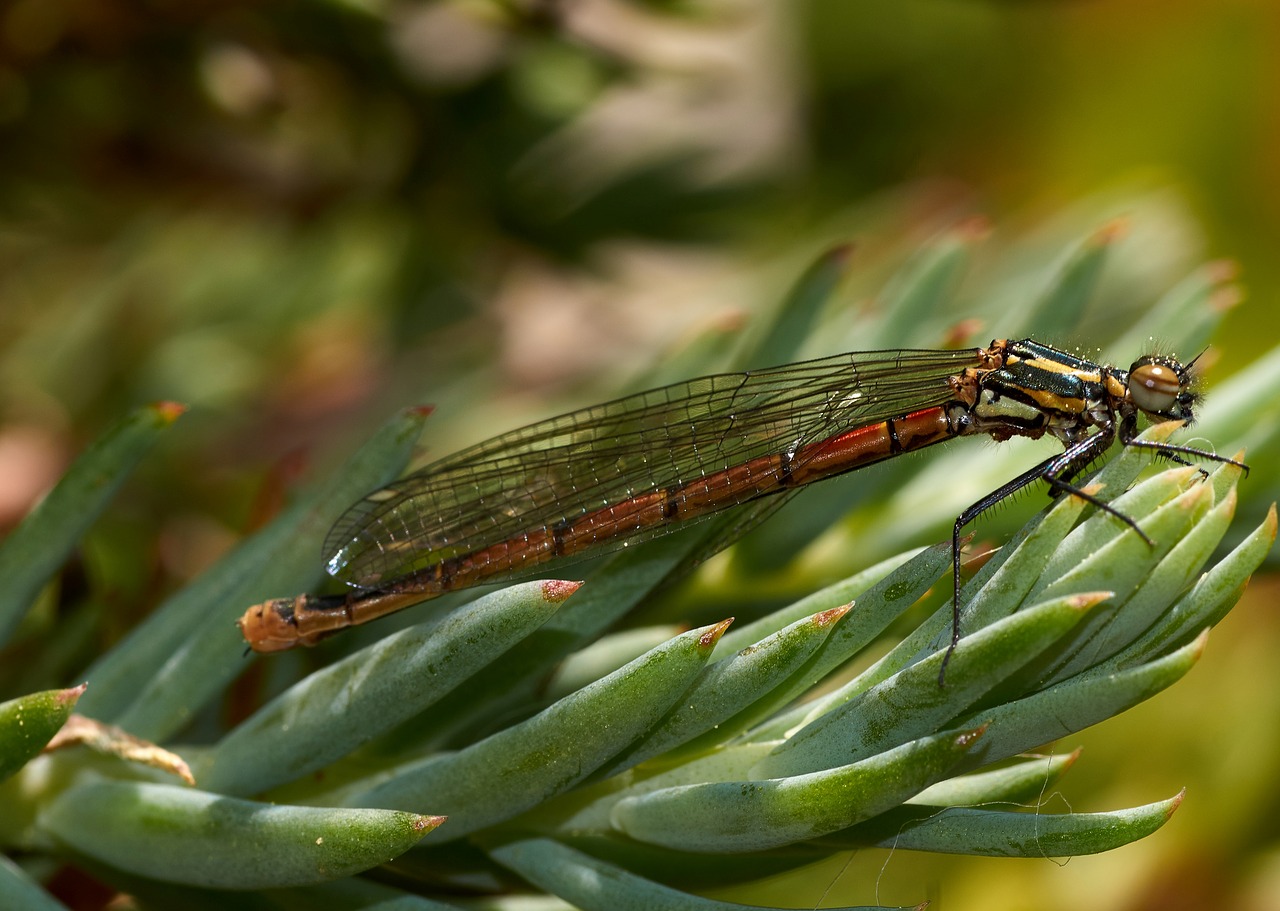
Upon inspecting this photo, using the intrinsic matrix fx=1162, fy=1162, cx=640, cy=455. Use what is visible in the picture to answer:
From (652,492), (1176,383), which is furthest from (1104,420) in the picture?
(652,492)

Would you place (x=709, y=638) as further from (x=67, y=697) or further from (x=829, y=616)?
(x=67, y=697)

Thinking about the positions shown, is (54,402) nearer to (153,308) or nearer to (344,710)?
(153,308)

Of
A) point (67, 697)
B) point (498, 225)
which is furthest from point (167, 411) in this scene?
point (498, 225)

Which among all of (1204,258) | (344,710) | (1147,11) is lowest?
(344,710)

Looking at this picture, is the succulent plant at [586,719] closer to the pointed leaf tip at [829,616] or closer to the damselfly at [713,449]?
the pointed leaf tip at [829,616]

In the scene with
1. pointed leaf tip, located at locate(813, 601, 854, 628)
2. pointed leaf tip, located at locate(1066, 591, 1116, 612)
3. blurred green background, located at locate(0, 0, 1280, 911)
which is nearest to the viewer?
pointed leaf tip, located at locate(1066, 591, 1116, 612)

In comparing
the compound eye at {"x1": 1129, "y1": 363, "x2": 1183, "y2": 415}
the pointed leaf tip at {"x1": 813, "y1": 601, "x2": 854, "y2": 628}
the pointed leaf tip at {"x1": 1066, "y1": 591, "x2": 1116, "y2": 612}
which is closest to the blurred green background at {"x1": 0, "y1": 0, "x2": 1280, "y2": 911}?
the compound eye at {"x1": 1129, "y1": 363, "x2": 1183, "y2": 415}

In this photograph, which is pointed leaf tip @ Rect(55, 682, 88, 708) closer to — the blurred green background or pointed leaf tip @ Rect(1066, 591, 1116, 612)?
the blurred green background
